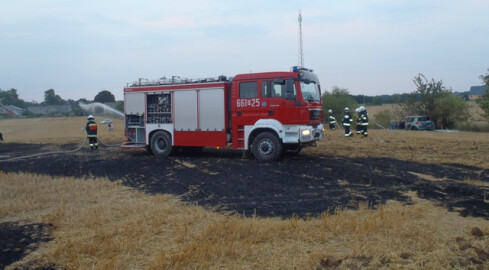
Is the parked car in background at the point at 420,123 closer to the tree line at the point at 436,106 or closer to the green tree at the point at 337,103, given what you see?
the tree line at the point at 436,106

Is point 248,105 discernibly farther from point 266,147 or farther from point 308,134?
point 308,134

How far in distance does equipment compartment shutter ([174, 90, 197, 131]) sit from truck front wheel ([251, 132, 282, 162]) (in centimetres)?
231

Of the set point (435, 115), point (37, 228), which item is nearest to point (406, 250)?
point (37, 228)

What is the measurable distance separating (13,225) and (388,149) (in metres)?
11.9

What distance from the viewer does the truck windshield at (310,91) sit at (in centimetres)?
1150

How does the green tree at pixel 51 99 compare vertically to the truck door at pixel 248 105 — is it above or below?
above

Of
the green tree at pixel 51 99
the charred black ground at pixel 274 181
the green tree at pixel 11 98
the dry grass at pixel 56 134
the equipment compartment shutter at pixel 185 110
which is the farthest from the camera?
the green tree at pixel 51 99

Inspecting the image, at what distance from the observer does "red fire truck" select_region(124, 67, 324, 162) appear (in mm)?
11359

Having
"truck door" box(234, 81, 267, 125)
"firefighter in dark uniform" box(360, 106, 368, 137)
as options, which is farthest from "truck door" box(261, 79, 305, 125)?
"firefighter in dark uniform" box(360, 106, 368, 137)

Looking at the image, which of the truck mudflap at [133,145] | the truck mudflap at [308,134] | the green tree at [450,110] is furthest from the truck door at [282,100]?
the green tree at [450,110]

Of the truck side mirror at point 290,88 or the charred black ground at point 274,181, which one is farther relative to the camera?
the truck side mirror at point 290,88

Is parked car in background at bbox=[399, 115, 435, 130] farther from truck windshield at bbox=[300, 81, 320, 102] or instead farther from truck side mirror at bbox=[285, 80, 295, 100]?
truck side mirror at bbox=[285, 80, 295, 100]

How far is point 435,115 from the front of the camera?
34.1m

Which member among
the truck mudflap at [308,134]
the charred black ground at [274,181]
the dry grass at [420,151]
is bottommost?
the charred black ground at [274,181]
